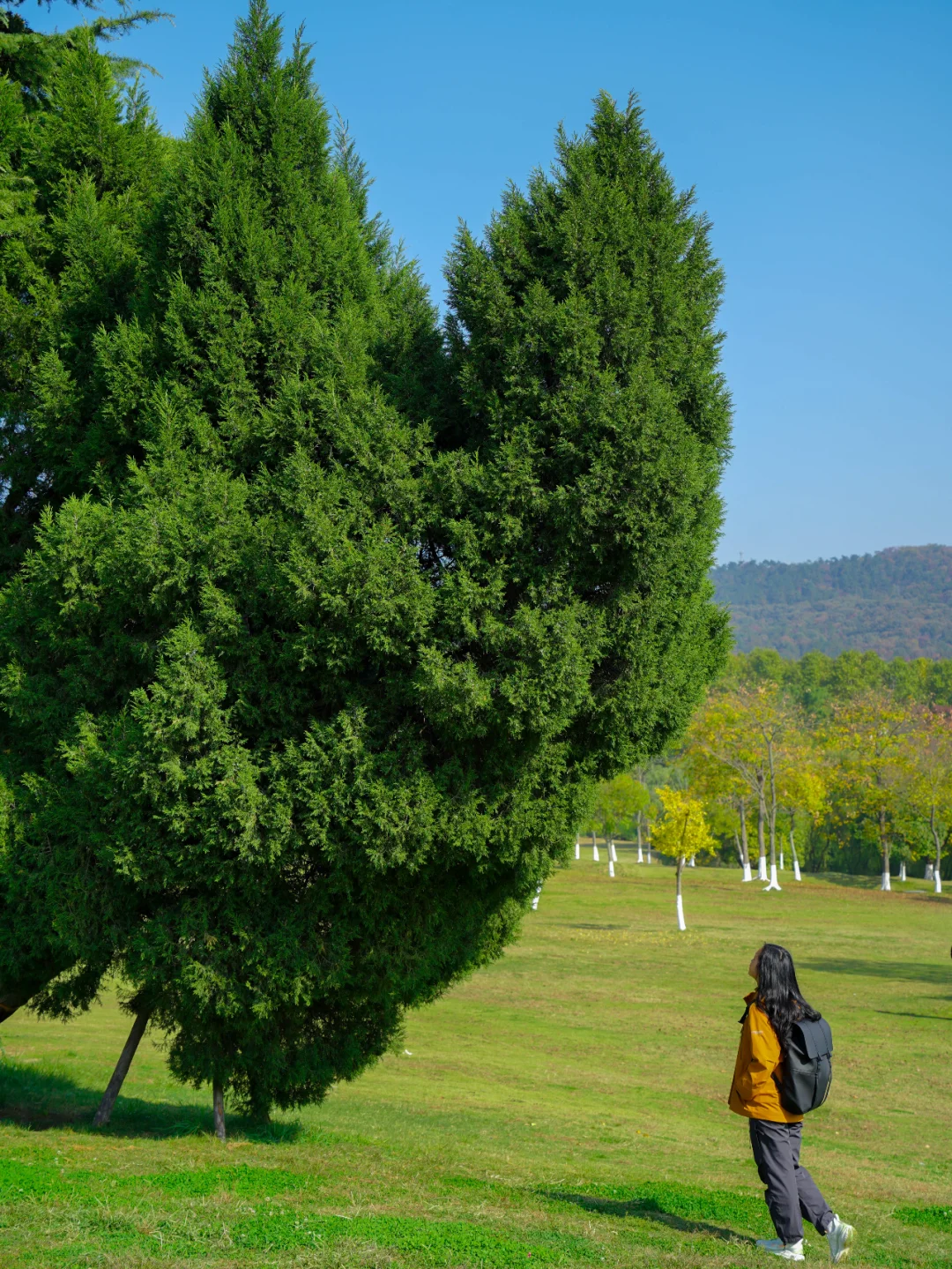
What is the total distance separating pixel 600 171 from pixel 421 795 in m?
5.58

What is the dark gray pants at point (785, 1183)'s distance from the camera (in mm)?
6078

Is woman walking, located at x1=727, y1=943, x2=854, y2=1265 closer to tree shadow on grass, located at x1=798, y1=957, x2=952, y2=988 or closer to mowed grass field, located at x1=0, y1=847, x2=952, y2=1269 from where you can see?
mowed grass field, located at x1=0, y1=847, x2=952, y2=1269

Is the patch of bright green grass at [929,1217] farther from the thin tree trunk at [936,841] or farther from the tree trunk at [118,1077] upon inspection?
the thin tree trunk at [936,841]

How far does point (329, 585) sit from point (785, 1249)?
5.17 metres

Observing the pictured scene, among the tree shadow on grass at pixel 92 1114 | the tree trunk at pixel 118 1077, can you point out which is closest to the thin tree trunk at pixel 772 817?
the tree shadow on grass at pixel 92 1114

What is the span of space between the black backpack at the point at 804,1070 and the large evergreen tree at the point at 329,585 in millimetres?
2628

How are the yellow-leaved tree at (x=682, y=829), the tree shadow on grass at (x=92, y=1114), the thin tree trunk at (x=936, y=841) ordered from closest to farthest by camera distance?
the tree shadow on grass at (x=92, y=1114), the yellow-leaved tree at (x=682, y=829), the thin tree trunk at (x=936, y=841)

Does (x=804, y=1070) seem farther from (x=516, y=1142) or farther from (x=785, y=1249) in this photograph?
(x=516, y=1142)

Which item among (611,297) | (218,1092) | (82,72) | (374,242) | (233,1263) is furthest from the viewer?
(374,242)

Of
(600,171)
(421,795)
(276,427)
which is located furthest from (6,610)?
(600,171)

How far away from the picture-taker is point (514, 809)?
26.9 ft

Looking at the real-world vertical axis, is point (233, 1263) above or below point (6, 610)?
below

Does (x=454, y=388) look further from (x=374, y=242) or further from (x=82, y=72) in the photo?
(x=82, y=72)

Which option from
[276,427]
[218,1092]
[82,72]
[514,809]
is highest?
[82,72]
